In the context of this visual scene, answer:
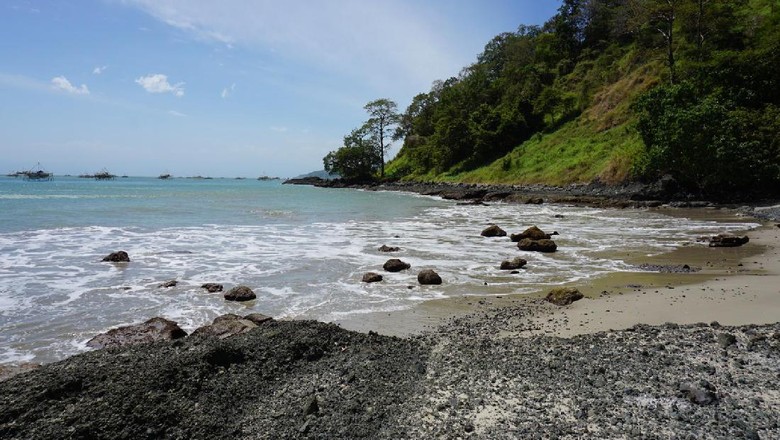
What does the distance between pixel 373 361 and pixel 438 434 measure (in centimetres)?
192

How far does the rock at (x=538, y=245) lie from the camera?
1702 cm

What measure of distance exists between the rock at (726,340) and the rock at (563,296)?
334cm

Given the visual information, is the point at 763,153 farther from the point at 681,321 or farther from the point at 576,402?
the point at 576,402

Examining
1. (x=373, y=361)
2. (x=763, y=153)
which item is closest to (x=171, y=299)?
(x=373, y=361)

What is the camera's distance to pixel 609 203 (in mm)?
34812

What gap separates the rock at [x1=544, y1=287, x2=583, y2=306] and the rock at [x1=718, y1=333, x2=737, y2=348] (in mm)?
3338

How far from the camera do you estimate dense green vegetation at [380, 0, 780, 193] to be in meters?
30.6

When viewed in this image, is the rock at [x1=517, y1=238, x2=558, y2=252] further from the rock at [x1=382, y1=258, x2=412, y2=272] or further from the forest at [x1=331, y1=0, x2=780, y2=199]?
the forest at [x1=331, y1=0, x2=780, y2=199]

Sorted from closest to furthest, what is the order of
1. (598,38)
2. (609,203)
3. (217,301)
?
(217,301), (609,203), (598,38)

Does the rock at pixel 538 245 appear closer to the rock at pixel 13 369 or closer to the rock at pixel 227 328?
the rock at pixel 227 328

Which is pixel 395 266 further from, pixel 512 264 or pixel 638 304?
pixel 638 304

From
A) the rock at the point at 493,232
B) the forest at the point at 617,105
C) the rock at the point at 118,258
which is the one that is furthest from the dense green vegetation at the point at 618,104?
the rock at the point at 118,258

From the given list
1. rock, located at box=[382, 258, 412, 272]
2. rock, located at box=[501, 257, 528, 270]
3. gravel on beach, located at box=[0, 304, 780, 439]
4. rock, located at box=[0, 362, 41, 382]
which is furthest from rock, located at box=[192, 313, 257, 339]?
rock, located at box=[501, 257, 528, 270]

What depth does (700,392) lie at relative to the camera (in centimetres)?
521
